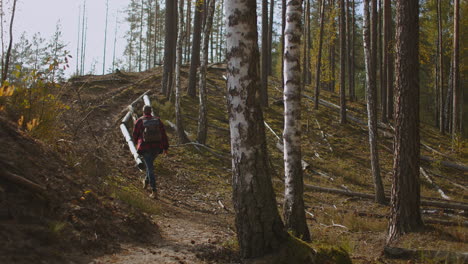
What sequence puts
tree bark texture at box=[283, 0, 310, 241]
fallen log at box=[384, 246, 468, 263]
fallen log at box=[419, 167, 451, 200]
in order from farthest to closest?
fallen log at box=[419, 167, 451, 200] → tree bark texture at box=[283, 0, 310, 241] → fallen log at box=[384, 246, 468, 263]

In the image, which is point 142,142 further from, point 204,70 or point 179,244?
point 204,70

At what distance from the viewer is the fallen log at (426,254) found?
467cm

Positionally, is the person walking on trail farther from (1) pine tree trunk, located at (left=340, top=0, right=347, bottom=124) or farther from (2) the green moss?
(1) pine tree trunk, located at (left=340, top=0, right=347, bottom=124)

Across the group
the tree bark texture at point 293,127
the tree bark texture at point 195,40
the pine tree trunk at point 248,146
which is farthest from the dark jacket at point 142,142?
the tree bark texture at point 195,40

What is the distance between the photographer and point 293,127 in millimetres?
5891

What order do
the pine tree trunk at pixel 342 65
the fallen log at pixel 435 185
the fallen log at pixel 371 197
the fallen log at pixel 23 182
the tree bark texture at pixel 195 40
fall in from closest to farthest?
1. the fallen log at pixel 23 182
2. the fallen log at pixel 371 197
3. the fallen log at pixel 435 185
4. the tree bark texture at pixel 195 40
5. the pine tree trunk at pixel 342 65

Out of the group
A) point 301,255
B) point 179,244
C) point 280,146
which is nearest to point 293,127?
point 301,255

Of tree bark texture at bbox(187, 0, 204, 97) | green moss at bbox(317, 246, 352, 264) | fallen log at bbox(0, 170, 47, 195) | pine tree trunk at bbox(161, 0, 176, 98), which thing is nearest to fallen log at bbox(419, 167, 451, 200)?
green moss at bbox(317, 246, 352, 264)

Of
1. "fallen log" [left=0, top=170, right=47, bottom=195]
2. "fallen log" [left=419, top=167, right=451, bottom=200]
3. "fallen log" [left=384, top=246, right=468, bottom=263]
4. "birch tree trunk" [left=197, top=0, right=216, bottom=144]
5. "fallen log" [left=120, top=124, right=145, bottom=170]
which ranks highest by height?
"birch tree trunk" [left=197, top=0, right=216, bottom=144]

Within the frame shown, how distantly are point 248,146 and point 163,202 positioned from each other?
14.5 ft

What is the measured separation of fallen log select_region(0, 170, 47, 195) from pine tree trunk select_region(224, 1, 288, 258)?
2.24 meters

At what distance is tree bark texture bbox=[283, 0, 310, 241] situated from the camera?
19.1ft

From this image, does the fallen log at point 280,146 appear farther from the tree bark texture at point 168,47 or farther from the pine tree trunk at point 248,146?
the pine tree trunk at point 248,146

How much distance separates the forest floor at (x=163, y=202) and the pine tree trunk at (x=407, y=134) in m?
0.34
